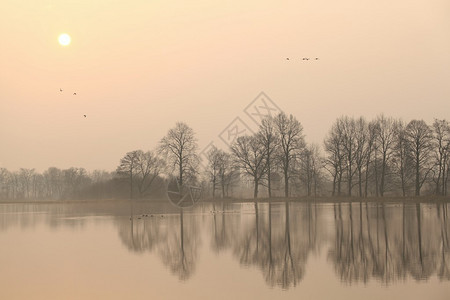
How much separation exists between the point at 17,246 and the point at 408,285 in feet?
57.8

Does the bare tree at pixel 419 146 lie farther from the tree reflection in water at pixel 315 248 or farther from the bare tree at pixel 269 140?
the tree reflection in water at pixel 315 248

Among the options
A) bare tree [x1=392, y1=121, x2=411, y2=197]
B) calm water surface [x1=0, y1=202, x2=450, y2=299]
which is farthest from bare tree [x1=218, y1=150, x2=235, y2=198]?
calm water surface [x1=0, y1=202, x2=450, y2=299]

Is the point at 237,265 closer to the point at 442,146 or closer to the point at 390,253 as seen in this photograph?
the point at 390,253

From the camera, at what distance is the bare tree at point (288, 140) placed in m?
73.4

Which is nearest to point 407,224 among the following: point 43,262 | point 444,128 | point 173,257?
point 173,257

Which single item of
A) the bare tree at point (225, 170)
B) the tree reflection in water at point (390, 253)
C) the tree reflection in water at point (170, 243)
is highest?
the bare tree at point (225, 170)

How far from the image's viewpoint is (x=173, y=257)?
1755 centimetres

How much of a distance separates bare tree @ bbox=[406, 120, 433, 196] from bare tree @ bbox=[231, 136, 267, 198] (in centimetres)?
2172

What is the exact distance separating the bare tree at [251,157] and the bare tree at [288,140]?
343 cm

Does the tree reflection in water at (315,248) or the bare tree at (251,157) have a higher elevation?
the bare tree at (251,157)

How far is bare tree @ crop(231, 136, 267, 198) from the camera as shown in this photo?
7638 centimetres

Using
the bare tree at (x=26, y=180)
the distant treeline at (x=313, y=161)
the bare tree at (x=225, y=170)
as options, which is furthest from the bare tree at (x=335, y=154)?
the bare tree at (x=26, y=180)

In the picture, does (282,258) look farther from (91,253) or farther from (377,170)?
(377,170)

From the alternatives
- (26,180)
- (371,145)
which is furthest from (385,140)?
(26,180)
